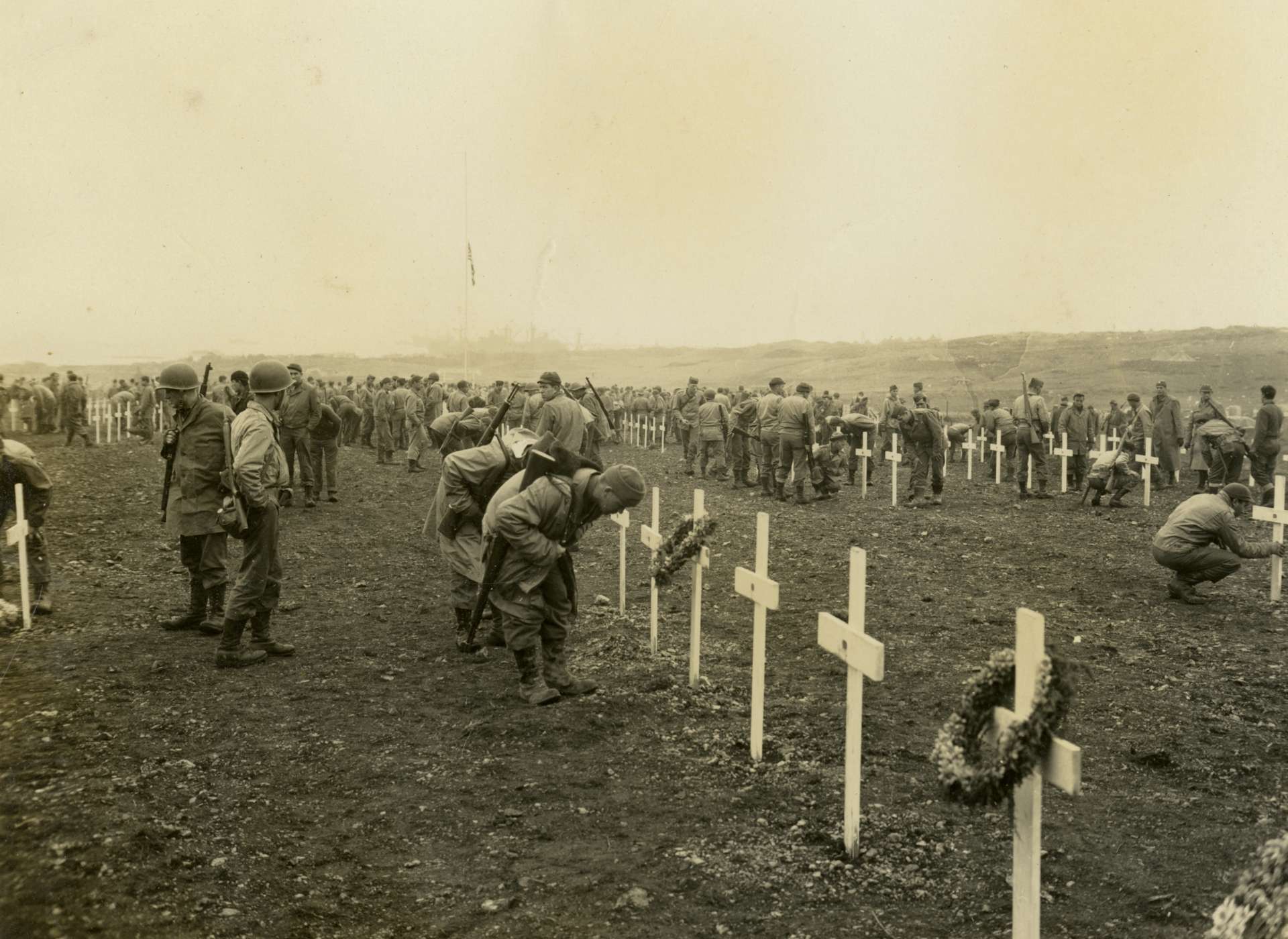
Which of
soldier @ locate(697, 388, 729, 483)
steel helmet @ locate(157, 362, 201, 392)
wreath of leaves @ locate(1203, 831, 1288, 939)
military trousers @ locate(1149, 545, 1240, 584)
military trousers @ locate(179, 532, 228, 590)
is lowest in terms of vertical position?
military trousers @ locate(1149, 545, 1240, 584)

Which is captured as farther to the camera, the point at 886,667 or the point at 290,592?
the point at 290,592

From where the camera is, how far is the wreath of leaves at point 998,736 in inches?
120

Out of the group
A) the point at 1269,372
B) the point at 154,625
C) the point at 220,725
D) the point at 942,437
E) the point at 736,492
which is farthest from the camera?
the point at 1269,372

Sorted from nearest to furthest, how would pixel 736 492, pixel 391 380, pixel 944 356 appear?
1. pixel 736 492
2. pixel 391 380
3. pixel 944 356

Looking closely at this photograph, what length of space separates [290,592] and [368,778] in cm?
548

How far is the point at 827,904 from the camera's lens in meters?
4.12

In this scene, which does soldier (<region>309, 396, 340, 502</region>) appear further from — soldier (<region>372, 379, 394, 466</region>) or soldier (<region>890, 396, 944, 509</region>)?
soldier (<region>890, 396, 944, 509</region>)

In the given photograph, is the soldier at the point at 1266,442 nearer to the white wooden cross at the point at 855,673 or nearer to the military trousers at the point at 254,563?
the white wooden cross at the point at 855,673

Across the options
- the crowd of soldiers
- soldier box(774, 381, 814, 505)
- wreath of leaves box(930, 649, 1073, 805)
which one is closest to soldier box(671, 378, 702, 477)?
the crowd of soldiers

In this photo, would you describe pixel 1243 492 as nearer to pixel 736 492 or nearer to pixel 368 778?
pixel 368 778

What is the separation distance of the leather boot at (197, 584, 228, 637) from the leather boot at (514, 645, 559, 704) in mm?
2837

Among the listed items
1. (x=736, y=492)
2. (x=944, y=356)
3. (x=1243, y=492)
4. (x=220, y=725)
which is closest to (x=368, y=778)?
(x=220, y=725)

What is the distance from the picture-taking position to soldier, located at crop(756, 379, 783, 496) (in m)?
18.3

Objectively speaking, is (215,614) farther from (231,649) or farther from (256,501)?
(256,501)
